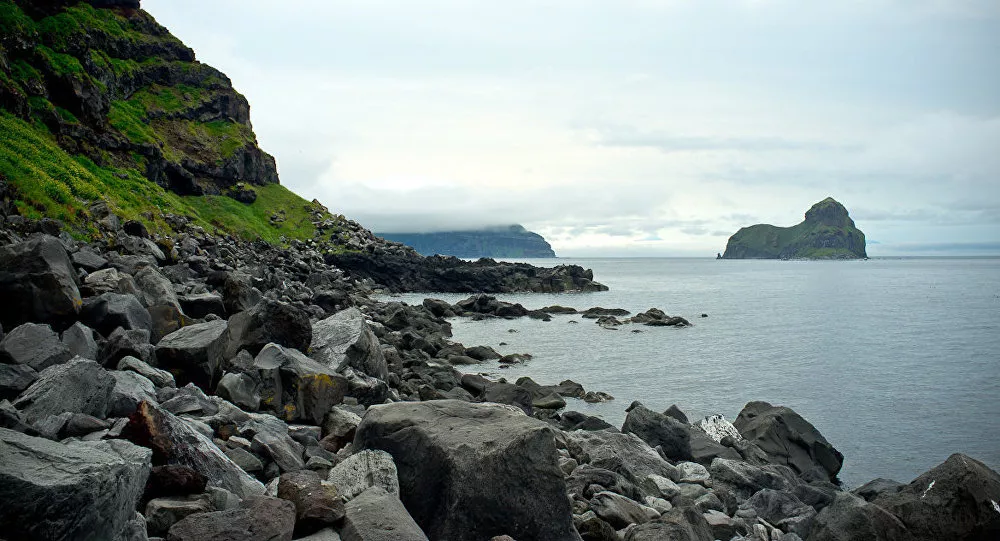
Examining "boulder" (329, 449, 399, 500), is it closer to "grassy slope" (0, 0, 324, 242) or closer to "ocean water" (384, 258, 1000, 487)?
"ocean water" (384, 258, 1000, 487)

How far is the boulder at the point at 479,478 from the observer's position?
7203 mm

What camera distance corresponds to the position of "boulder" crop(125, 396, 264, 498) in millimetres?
6156

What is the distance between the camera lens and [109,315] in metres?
11.4

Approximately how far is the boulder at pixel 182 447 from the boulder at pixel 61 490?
987mm

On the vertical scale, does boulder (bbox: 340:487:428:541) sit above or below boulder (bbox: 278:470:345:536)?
below

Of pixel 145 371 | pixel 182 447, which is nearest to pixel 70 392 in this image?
pixel 182 447

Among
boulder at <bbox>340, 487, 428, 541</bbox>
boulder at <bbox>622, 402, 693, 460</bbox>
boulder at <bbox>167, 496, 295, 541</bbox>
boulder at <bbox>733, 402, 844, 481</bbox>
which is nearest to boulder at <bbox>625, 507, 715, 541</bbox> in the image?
boulder at <bbox>340, 487, 428, 541</bbox>

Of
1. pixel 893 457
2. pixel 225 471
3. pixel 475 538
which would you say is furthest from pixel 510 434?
pixel 893 457

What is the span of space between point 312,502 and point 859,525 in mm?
9383

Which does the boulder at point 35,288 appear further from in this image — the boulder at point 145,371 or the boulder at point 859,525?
the boulder at point 859,525

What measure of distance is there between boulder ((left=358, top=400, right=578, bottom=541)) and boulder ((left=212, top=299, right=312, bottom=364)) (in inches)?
255

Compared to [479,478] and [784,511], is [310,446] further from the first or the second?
[784,511]

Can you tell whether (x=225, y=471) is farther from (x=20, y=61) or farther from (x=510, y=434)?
(x=20, y=61)

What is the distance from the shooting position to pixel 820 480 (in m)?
16.8
